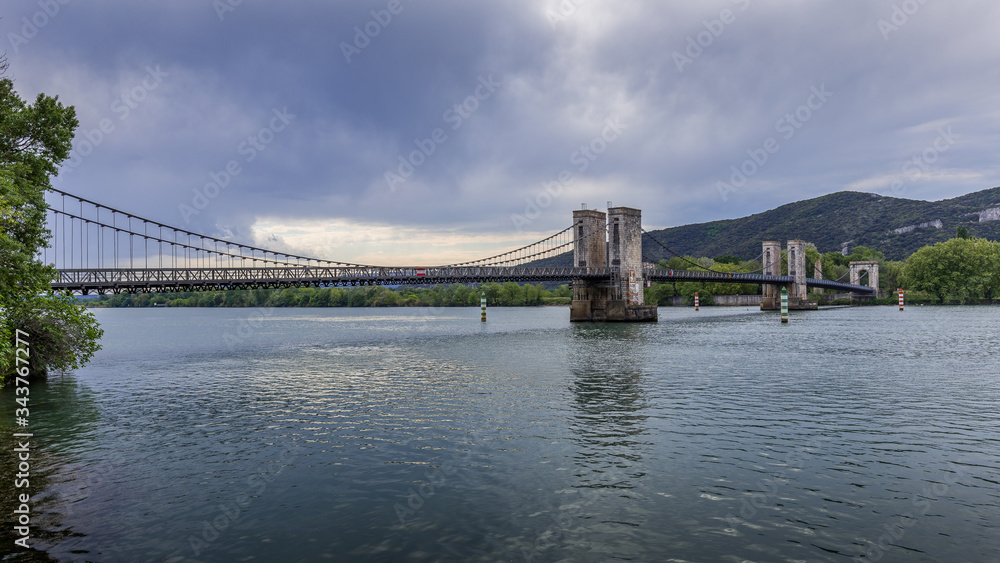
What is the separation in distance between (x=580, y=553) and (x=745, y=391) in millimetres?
16311

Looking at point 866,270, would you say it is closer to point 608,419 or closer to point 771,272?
point 771,272

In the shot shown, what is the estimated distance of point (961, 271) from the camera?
124m

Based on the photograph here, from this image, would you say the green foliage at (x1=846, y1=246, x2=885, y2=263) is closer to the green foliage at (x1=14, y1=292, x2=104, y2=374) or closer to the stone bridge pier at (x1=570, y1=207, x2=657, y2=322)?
the stone bridge pier at (x1=570, y1=207, x2=657, y2=322)

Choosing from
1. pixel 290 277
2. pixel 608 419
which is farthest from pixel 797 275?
pixel 608 419

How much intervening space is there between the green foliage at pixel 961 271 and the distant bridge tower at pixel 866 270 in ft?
82.0

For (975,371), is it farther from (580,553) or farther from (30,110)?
(30,110)

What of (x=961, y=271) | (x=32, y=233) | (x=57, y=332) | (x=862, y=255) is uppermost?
(x=862, y=255)

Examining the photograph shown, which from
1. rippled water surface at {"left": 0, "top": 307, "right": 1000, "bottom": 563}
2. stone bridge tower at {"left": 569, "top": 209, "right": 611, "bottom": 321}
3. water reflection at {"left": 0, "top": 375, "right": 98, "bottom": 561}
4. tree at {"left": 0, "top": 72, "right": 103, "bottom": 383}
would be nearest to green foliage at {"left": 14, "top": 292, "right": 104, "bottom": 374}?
tree at {"left": 0, "top": 72, "right": 103, "bottom": 383}

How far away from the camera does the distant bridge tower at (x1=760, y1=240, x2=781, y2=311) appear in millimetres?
125375

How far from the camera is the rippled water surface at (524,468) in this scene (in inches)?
344

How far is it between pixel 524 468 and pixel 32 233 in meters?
15.2

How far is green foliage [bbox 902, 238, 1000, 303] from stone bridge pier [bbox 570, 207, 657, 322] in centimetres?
8274

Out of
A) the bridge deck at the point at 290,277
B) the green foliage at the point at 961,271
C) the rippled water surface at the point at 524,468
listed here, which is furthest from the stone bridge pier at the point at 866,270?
the rippled water surface at the point at 524,468

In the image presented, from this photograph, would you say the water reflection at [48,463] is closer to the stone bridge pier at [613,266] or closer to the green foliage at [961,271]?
the stone bridge pier at [613,266]
